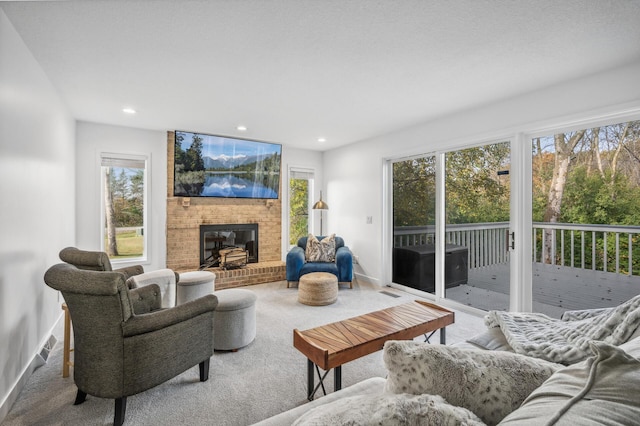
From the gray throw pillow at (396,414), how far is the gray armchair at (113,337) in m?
1.38

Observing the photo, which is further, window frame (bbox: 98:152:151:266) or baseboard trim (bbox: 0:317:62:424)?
window frame (bbox: 98:152:151:266)

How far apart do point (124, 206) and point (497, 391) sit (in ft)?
16.5

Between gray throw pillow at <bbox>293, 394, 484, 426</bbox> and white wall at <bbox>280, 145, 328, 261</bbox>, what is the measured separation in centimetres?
495

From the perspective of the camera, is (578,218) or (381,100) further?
(381,100)

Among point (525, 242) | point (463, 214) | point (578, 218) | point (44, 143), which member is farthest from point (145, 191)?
point (578, 218)

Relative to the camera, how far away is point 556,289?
9.71 ft

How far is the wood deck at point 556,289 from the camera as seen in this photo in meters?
2.62

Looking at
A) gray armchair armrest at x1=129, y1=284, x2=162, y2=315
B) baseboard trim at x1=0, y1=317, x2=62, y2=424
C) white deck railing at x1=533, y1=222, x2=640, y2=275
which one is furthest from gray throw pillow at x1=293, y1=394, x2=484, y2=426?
white deck railing at x1=533, y1=222, x2=640, y2=275

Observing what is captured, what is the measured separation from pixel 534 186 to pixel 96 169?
5.60m

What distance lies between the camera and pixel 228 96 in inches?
123

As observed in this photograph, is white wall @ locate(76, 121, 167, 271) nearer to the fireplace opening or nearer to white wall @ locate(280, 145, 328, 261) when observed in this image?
the fireplace opening

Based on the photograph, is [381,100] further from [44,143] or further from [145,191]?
[145,191]

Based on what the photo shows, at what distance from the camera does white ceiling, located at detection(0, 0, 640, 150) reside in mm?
1775

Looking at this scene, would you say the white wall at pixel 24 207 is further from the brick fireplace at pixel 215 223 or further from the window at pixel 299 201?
the window at pixel 299 201
